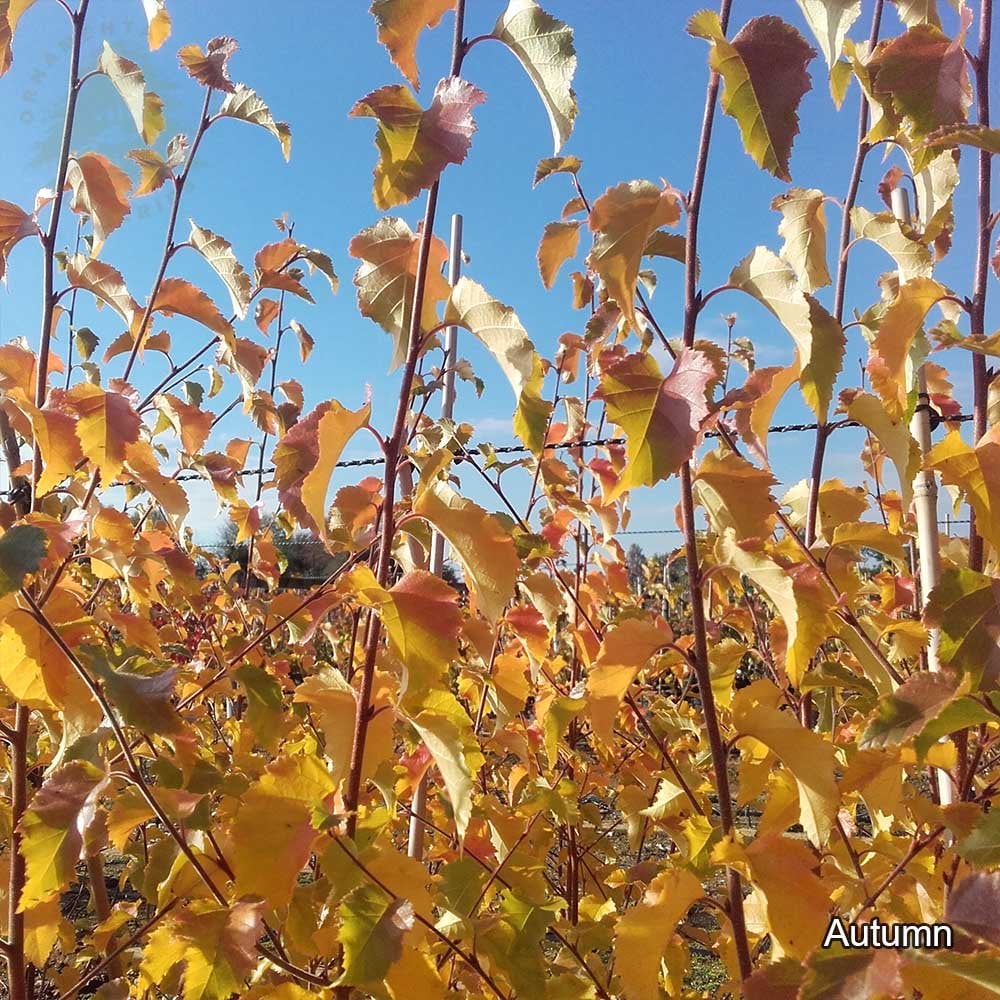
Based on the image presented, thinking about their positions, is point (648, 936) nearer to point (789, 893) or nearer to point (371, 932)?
point (789, 893)

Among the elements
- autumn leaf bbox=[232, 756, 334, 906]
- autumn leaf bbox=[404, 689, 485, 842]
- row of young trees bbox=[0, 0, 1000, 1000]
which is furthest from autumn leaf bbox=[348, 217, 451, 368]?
autumn leaf bbox=[232, 756, 334, 906]

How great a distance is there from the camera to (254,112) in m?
1.42

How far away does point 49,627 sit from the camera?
3.33ft

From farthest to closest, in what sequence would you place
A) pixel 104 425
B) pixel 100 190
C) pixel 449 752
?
pixel 100 190, pixel 104 425, pixel 449 752

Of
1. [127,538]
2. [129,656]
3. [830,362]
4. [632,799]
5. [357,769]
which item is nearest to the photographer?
[830,362]

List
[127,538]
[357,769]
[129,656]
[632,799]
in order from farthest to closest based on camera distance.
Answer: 1. [632,799]
2. [127,538]
3. [129,656]
4. [357,769]

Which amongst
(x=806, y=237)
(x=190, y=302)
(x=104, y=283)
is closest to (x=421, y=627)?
(x=806, y=237)

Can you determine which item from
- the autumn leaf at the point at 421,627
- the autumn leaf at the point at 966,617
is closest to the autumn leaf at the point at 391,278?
the autumn leaf at the point at 421,627

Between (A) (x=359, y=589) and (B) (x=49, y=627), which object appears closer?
(A) (x=359, y=589)

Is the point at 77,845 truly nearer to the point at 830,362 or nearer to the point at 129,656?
the point at 129,656

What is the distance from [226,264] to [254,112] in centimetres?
26

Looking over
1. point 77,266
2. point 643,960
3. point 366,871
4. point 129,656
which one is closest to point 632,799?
point 643,960

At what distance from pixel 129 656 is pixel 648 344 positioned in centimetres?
91

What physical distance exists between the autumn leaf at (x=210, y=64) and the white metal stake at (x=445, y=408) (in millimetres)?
484
